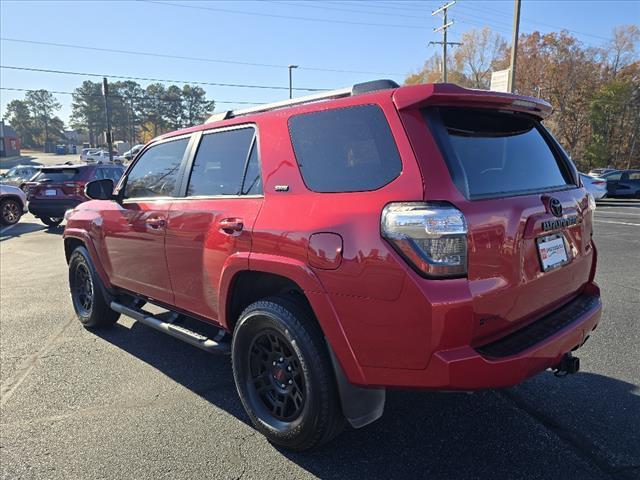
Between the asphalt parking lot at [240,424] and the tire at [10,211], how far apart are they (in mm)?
10833

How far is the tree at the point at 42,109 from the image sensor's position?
413 feet

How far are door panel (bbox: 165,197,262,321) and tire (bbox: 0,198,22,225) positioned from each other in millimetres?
12618

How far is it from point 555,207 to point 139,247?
10.1 feet

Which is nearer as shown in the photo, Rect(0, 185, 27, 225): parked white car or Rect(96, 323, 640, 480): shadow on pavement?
Rect(96, 323, 640, 480): shadow on pavement

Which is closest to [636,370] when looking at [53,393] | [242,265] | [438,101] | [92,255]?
[438,101]

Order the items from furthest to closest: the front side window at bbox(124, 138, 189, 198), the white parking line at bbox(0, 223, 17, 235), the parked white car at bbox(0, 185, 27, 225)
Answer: the parked white car at bbox(0, 185, 27, 225) < the white parking line at bbox(0, 223, 17, 235) < the front side window at bbox(124, 138, 189, 198)

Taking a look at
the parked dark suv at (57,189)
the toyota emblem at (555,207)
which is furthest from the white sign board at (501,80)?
the toyota emblem at (555,207)

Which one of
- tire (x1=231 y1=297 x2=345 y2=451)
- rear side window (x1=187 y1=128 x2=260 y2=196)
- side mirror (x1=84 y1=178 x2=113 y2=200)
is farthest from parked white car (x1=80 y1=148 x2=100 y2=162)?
tire (x1=231 y1=297 x2=345 y2=451)

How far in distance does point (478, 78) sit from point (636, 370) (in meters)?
57.4

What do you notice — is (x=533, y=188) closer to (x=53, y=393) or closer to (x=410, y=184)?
(x=410, y=184)

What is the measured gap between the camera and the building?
7850cm


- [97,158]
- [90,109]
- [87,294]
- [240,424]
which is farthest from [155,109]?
[240,424]

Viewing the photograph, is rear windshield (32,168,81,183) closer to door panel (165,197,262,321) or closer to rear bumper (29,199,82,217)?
rear bumper (29,199,82,217)

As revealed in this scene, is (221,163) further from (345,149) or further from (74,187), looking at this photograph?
(74,187)
